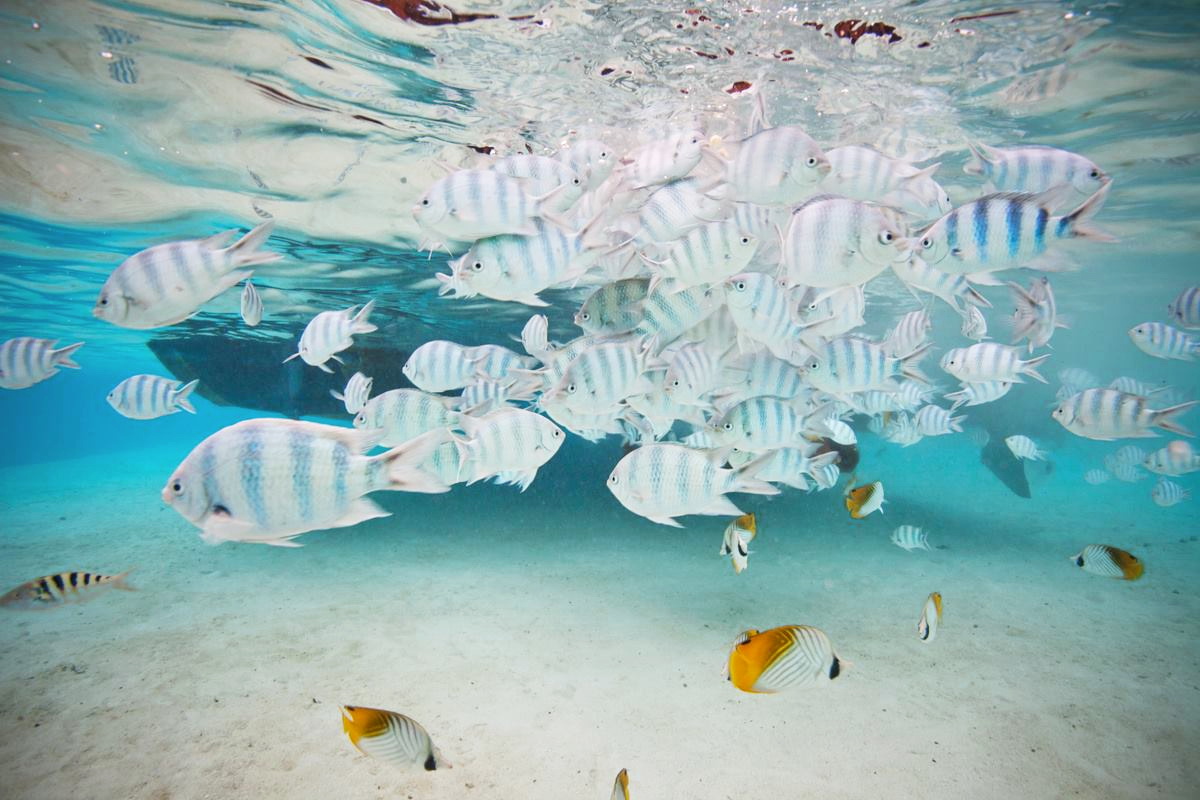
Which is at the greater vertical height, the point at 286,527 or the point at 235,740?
the point at 286,527

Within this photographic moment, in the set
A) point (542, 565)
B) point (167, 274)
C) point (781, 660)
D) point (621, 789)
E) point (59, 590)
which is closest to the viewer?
point (621, 789)

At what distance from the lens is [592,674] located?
6547 millimetres

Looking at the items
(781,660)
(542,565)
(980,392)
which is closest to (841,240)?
(781,660)

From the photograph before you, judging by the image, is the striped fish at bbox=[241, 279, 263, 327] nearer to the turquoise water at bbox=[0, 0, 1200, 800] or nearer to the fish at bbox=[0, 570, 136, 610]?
the fish at bbox=[0, 570, 136, 610]

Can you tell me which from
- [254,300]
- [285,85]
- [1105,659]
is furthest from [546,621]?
[285,85]

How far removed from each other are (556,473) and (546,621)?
848 cm

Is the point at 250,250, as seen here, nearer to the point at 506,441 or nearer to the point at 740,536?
the point at 506,441

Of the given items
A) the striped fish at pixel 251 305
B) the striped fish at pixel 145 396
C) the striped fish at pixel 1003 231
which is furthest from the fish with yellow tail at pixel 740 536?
the striped fish at pixel 145 396

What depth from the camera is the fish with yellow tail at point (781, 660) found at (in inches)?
132

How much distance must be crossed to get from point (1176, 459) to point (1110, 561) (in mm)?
5188

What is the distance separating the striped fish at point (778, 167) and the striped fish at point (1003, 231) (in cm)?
93

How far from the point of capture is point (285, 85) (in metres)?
7.63

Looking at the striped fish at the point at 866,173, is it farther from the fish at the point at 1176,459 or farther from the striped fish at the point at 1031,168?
the fish at the point at 1176,459

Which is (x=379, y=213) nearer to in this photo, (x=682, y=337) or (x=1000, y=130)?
(x=682, y=337)
